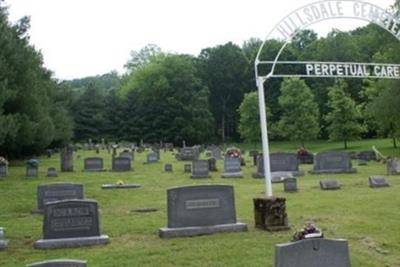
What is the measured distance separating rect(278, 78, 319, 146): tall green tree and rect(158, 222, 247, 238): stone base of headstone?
169 ft

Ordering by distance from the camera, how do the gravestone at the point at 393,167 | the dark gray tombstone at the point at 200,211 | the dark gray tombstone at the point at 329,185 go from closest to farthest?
the dark gray tombstone at the point at 200,211 < the dark gray tombstone at the point at 329,185 < the gravestone at the point at 393,167

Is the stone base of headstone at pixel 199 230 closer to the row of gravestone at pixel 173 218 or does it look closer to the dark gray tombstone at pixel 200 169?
the row of gravestone at pixel 173 218

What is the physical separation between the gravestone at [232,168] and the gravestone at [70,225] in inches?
610

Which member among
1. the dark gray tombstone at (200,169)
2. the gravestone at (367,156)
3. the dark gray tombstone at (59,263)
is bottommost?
the dark gray tombstone at (59,263)

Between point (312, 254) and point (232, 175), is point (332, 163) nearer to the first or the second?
point (232, 175)

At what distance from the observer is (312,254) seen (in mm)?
7027

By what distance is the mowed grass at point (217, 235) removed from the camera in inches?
391

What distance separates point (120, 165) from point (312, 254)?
84.4 ft

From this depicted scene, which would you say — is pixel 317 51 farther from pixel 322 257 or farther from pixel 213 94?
pixel 322 257

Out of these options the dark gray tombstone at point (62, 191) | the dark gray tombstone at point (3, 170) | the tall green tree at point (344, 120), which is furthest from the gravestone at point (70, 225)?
the tall green tree at point (344, 120)

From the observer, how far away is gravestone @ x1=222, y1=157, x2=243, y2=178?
2670cm

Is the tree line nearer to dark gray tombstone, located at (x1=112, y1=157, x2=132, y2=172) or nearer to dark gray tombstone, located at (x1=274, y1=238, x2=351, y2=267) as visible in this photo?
dark gray tombstone, located at (x1=112, y1=157, x2=132, y2=172)

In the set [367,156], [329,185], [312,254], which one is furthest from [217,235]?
[367,156]

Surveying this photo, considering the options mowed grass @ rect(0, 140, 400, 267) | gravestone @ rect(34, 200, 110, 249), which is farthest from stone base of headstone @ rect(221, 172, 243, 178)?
gravestone @ rect(34, 200, 110, 249)
